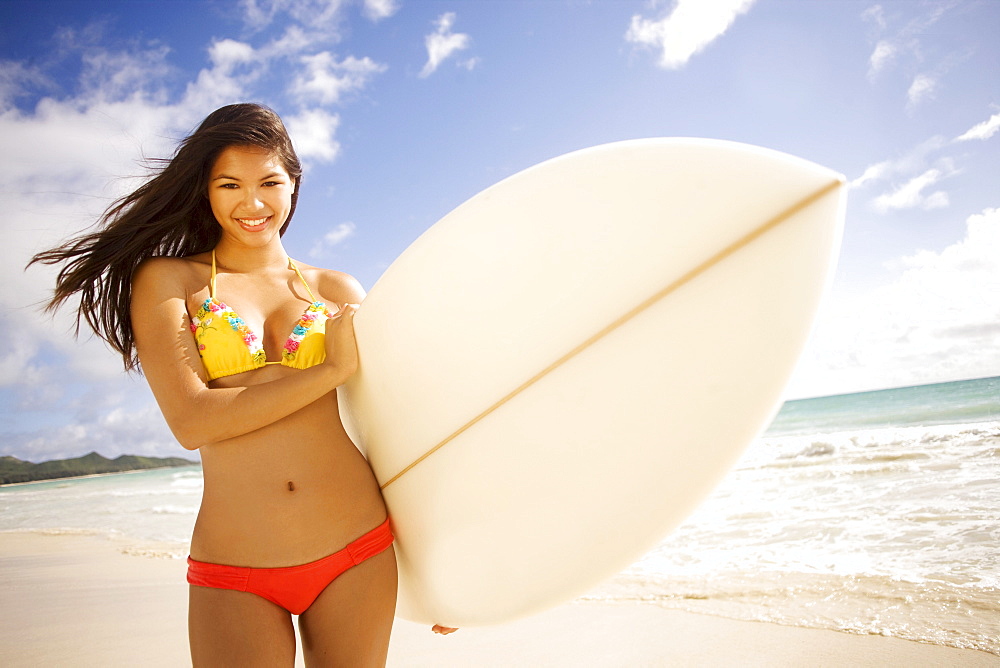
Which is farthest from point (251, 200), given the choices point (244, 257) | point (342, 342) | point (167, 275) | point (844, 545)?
point (844, 545)

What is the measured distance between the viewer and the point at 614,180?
144 cm

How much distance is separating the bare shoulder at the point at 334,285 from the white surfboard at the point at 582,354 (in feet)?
0.48

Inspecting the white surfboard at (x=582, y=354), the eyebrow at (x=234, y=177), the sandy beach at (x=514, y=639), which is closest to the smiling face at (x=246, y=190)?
the eyebrow at (x=234, y=177)

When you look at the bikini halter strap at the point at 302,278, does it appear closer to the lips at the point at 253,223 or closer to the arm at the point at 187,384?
the lips at the point at 253,223

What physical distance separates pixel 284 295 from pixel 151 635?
3.12 m

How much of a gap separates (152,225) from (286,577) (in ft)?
2.95

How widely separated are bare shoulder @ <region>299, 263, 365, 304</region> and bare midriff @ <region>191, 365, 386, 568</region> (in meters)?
0.30

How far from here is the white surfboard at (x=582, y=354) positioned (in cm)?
137

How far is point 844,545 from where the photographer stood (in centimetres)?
404

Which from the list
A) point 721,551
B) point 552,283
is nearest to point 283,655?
point 552,283

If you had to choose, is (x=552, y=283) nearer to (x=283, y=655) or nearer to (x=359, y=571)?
(x=359, y=571)

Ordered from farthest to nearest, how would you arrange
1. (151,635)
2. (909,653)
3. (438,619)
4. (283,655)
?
(151,635) → (909,653) → (438,619) → (283,655)

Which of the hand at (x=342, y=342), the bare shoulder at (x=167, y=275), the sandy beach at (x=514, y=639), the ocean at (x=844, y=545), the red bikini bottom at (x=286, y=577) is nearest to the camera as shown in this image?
the red bikini bottom at (x=286, y=577)

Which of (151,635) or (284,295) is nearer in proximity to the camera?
(284,295)
